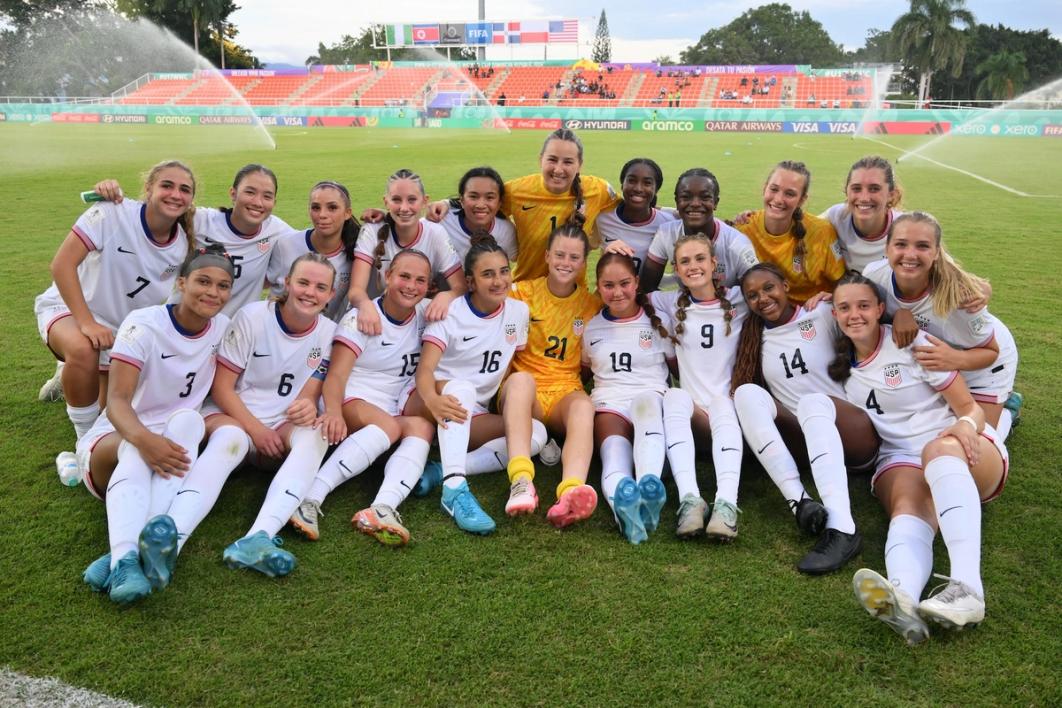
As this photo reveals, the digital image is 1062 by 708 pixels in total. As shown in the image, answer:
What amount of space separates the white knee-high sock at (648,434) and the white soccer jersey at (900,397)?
0.84 m

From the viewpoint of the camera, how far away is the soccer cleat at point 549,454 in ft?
11.7

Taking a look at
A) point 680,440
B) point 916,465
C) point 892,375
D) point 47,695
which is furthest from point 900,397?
point 47,695

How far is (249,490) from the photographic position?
3.23 metres

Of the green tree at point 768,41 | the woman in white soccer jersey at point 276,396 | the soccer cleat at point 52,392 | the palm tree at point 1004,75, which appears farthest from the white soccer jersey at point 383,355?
the green tree at point 768,41

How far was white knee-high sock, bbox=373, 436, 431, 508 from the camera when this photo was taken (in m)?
3.01

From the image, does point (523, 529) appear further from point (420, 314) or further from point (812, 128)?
point (812, 128)

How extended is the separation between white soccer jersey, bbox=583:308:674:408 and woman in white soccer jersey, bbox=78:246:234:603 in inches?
67.6

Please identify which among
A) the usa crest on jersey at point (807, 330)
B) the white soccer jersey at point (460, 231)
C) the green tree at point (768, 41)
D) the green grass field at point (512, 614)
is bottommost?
the green grass field at point (512, 614)

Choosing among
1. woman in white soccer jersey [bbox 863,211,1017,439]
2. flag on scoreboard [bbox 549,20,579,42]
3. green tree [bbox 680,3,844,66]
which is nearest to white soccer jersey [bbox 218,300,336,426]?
woman in white soccer jersey [bbox 863,211,1017,439]

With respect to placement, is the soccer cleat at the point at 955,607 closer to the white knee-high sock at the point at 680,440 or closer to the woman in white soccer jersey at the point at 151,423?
the white knee-high sock at the point at 680,440

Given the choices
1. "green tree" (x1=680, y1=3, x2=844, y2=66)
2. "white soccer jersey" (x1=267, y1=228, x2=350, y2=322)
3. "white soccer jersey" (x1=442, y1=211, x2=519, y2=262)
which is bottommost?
"white soccer jersey" (x1=267, y1=228, x2=350, y2=322)

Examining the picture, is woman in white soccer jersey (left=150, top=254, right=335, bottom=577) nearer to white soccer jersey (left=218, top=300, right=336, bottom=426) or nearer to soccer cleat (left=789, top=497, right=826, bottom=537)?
white soccer jersey (left=218, top=300, right=336, bottom=426)

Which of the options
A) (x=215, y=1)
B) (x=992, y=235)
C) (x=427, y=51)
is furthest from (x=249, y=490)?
(x=427, y=51)

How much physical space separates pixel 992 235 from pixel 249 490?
32.1ft
